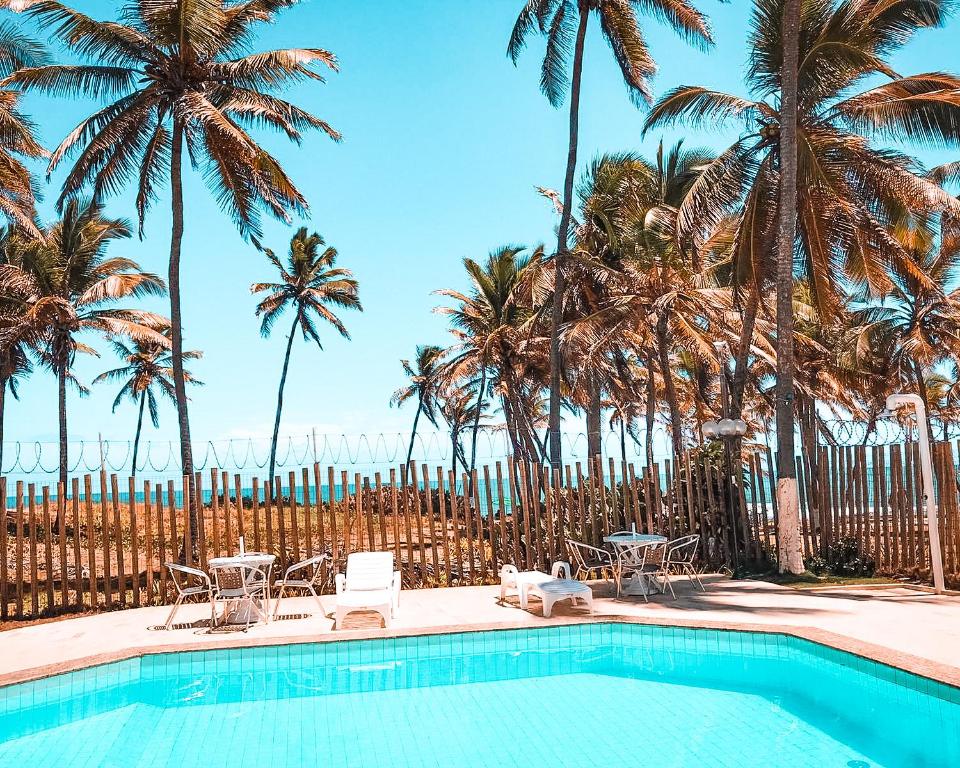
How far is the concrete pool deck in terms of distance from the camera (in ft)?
23.1

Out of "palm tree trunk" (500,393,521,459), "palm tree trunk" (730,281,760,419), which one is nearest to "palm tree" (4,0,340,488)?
"palm tree trunk" (730,281,760,419)

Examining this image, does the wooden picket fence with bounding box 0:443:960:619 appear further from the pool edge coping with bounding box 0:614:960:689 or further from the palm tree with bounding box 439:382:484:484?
the palm tree with bounding box 439:382:484:484

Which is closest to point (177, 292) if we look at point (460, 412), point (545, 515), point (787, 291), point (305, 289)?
point (545, 515)

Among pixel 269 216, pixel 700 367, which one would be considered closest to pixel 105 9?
pixel 269 216

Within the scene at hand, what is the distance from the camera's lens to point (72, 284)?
20984mm

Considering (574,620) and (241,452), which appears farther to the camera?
(241,452)

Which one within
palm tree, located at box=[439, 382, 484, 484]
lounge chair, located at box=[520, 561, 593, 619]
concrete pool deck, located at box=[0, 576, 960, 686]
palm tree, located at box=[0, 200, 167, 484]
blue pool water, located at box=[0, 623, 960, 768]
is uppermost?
palm tree, located at box=[0, 200, 167, 484]

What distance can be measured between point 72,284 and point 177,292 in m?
9.61

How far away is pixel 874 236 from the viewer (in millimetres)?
12383

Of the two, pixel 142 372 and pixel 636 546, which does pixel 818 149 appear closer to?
pixel 636 546

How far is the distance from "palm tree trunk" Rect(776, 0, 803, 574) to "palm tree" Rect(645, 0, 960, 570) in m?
0.02

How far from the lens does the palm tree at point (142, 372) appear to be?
114 feet

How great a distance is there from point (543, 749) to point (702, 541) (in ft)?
24.7

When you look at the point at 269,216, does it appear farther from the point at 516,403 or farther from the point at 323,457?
the point at 516,403
